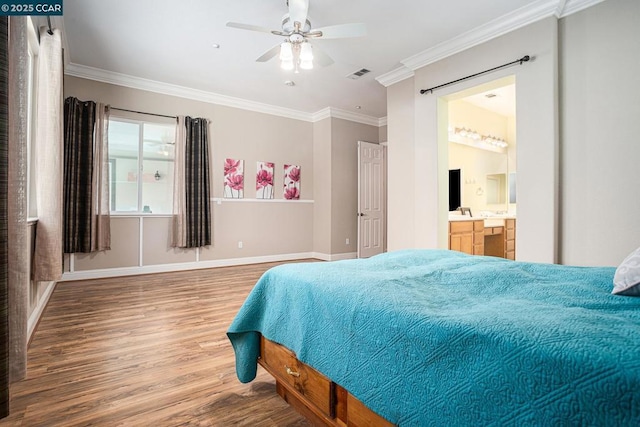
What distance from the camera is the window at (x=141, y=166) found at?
4.78 m

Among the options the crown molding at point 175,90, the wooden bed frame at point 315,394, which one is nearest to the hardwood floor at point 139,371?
the wooden bed frame at point 315,394

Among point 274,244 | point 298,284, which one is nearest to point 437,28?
point 298,284

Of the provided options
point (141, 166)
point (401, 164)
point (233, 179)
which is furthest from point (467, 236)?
point (141, 166)

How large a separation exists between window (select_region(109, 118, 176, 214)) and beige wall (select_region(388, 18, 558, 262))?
3375mm

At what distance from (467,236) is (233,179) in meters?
3.74

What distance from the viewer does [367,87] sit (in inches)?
204

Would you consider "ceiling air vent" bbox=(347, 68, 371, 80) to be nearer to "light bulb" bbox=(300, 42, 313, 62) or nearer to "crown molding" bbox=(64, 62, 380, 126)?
"crown molding" bbox=(64, 62, 380, 126)

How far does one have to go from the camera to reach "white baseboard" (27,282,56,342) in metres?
2.52

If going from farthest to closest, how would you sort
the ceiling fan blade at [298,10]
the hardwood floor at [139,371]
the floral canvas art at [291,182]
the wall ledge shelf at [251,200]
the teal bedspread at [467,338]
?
the floral canvas art at [291,182], the wall ledge shelf at [251,200], the ceiling fan blade at [298,10], the hardwood floor at [139,371], the teal bedspread at [467,338]

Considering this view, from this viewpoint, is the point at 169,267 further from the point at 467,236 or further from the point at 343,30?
the point at 467,236

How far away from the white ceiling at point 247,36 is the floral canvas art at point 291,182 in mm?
1571

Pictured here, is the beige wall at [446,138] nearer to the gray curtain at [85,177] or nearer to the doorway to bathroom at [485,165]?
the doorway to bathroom at [485,165]

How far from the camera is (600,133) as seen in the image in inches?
112

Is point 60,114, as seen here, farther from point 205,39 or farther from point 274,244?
point 274,244
